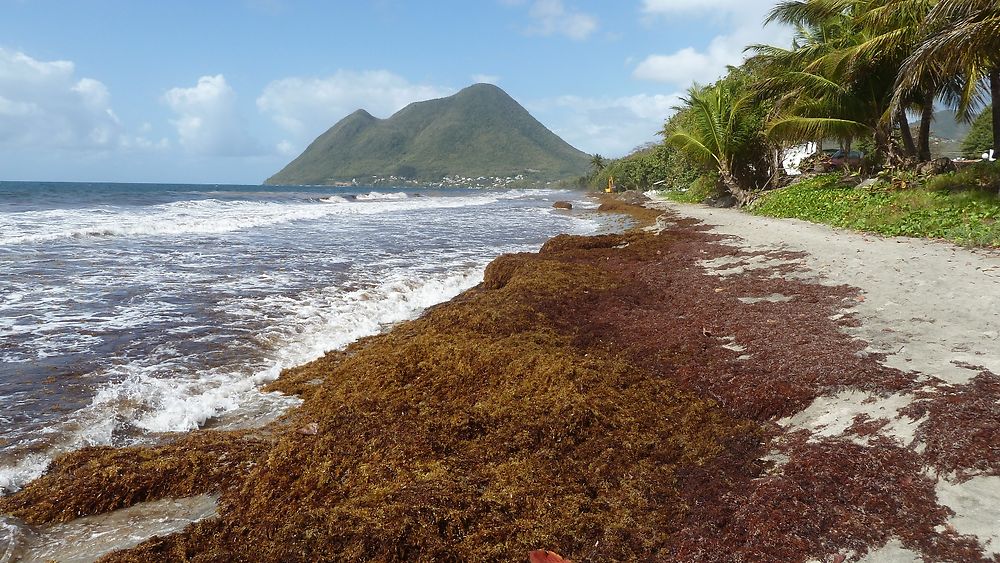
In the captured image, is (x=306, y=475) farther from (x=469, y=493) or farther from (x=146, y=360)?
(x=146, y=360)

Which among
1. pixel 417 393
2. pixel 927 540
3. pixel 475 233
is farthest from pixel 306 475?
pixel 475 233

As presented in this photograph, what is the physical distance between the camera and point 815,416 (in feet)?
10.9

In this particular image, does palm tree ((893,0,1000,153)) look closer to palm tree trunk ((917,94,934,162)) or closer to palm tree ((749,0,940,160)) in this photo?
palm tree ((749,0,940,160))

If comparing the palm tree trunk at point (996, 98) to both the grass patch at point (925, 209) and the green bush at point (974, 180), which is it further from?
the grass patch at point (925, 209)

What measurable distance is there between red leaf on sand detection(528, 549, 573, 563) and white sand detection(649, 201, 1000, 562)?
4.06 ft

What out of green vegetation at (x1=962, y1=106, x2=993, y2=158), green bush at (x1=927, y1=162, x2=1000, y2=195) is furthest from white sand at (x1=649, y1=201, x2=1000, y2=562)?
green vegetation at (x1=962, y1=106, x2=993, y2=158)

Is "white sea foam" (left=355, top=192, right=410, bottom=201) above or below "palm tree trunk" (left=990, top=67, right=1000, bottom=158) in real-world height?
below

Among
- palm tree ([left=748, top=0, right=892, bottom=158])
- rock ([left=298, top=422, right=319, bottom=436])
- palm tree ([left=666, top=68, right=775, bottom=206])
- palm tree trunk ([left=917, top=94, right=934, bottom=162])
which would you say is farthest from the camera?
palm tree ([left=666, top=68, right=775, bottom=206])

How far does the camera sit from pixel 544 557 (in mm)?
2205

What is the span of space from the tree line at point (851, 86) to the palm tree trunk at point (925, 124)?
3 centimetres

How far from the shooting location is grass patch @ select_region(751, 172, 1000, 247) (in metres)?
9.43

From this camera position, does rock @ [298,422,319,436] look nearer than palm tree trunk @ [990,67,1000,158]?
Yes

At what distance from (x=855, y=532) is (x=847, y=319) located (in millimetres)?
3573

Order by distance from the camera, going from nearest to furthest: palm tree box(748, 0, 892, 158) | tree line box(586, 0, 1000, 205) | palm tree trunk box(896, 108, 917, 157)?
tree line box(586, 0, 1000, 205)
palm tree trunk box(896, 108, 917, 157)
palm tree box(748, 0, 892, 158)
